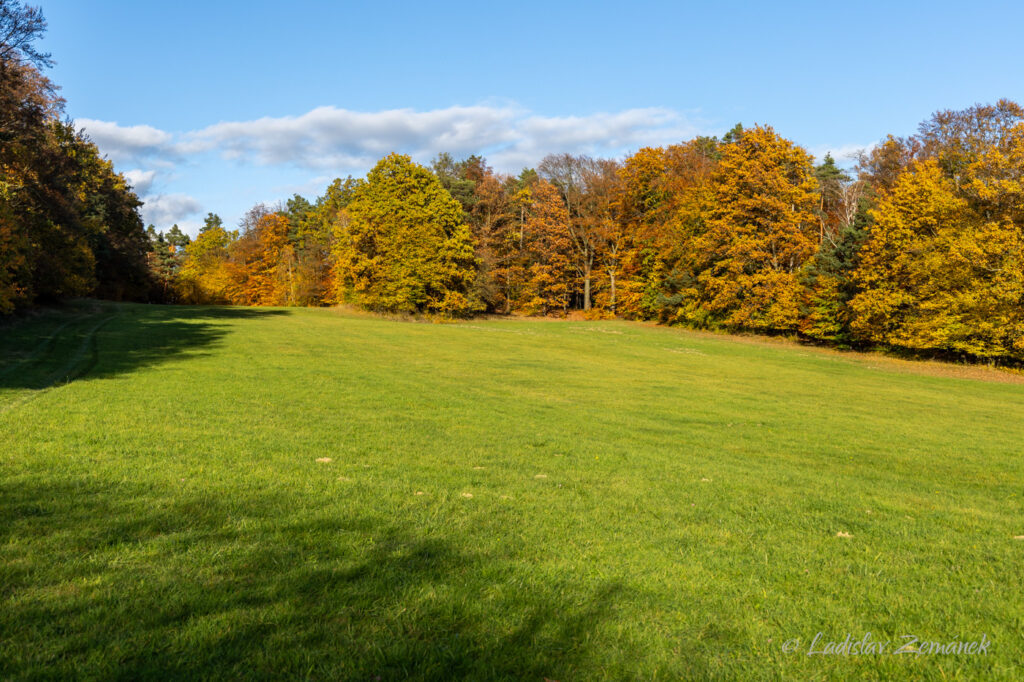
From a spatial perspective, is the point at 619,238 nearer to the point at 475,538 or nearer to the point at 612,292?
the point at 612,292

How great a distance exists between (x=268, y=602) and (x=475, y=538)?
209cm

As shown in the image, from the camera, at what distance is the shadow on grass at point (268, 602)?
3508mm

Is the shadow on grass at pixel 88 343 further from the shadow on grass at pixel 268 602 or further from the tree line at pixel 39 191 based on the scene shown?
the shadow on grass at pixel 268 602

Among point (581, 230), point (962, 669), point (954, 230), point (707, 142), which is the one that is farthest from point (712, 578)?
point (707, 142)

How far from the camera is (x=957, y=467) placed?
11.4 meters

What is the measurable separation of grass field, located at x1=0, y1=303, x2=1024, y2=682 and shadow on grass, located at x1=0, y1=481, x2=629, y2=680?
0.07ft

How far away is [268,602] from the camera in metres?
4.18

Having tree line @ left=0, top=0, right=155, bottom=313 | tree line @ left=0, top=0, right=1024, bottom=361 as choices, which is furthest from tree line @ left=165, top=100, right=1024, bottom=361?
tree line @ left=0, top=0, right=155, bottom=313

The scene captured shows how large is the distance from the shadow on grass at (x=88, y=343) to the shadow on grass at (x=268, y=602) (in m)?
11.4

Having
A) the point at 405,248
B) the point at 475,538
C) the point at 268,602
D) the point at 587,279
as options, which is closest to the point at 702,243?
the point at 587,279

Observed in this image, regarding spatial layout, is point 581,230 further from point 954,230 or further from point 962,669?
point 962,669

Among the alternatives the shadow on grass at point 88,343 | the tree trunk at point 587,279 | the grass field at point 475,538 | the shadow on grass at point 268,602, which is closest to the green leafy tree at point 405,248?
the tree trunk at point 587,279

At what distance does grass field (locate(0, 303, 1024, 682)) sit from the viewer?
3.75 metres

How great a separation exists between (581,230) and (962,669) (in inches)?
2683
